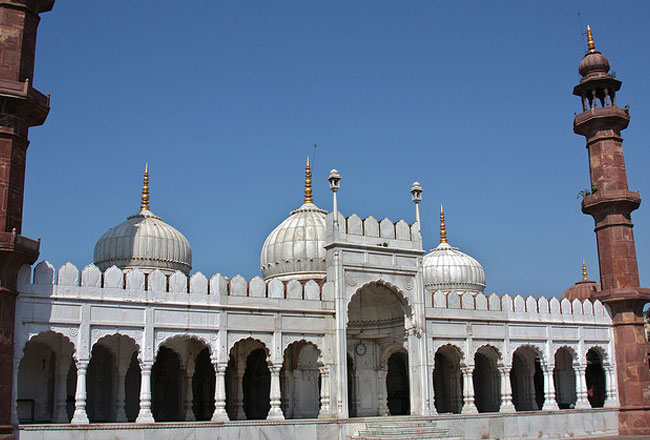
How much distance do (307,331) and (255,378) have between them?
17.9ft

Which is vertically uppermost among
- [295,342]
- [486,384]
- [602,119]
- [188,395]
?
[602,119]

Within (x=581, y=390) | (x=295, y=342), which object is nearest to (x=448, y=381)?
(x=581, y=390)

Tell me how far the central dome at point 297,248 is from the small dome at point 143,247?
2.89 m

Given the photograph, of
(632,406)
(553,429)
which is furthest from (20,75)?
(632,406)

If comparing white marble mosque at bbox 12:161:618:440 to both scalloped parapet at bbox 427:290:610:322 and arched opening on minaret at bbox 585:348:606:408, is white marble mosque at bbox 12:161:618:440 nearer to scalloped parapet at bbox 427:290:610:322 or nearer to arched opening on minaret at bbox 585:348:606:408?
scalloped parapet at bbox 427:290:610:322

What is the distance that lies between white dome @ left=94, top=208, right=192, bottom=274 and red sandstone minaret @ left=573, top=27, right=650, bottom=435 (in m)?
14.3

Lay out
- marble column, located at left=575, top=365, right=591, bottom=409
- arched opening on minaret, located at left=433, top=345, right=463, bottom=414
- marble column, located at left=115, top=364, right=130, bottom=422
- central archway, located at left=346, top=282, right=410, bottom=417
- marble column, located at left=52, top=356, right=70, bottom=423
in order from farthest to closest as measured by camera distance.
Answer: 1. arched opening on minaret, located at left=433, top=345, right=463, bottom=414
2. marble column, located at left=575, top=365, right=591, bottom=409
3. central archway, located at left=346, top=282, right=410, bottom=417
4. marble column, located at left=115, top=364, right=130, bottom=422
5. marble column, located at left=52, top=356, right=70, bottom=423

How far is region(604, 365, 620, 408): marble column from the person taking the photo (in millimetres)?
24312

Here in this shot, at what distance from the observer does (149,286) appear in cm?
1727

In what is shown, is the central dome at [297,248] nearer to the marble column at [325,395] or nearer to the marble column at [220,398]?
the marble column at [325,395]

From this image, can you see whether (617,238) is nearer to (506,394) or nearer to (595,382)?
(506,394)

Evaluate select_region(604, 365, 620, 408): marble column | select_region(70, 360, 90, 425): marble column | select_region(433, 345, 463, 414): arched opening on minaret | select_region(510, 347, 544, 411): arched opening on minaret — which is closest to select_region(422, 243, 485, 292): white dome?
select_region(510, 347, 544, 411): arched opening on minaret

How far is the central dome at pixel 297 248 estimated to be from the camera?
24.0m

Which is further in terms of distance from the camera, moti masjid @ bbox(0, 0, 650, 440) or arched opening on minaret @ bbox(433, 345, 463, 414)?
arched opening on minaret @ bbox(433, 345, 463, 414)
